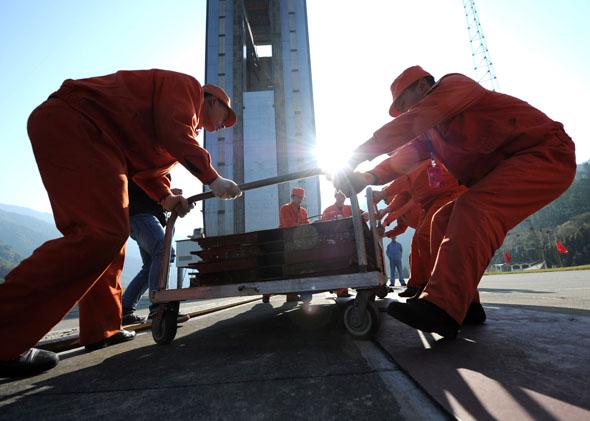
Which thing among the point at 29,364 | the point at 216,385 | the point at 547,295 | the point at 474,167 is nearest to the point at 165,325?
the point at 29,364

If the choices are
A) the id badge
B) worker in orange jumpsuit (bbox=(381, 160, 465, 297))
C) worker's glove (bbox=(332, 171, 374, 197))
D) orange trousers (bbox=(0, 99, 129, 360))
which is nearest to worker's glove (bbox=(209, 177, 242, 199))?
orange trousers (bbox=(0, 99, 129, 360))

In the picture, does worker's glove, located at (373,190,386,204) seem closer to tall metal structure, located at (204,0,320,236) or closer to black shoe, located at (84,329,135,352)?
black shoe, located at (84,329,135,352)

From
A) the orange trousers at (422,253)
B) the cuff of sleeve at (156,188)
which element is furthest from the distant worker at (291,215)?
the cuff of sleeve at (156,188)

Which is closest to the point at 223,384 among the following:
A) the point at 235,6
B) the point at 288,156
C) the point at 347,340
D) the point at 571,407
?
the point at 347,340

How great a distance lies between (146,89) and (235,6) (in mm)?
16045

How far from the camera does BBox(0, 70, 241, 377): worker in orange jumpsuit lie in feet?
4.22

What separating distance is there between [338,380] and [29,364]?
1.34 metres

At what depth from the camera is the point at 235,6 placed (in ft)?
49.8

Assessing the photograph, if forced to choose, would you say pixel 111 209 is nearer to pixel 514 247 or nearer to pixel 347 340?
pixel 347 340

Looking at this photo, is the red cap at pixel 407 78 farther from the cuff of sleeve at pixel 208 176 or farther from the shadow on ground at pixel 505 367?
the shadow on ground at pixel 505 367

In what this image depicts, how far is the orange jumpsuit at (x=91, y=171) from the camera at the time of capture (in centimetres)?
128

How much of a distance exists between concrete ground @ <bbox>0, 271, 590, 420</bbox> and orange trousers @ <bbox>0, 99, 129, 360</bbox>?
Result: 0.26 m

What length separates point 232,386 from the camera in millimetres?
1033

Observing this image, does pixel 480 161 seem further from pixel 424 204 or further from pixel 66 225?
pixel 66 225
